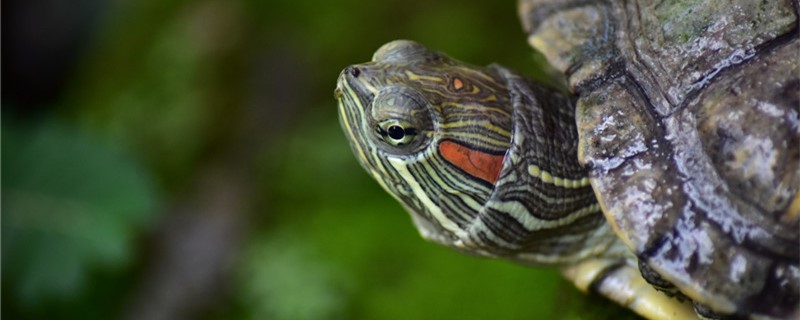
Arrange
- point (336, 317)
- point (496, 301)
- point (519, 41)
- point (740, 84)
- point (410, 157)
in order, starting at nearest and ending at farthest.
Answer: point (740, 84) → point (410, 157) → point (496, 301) → point (336, 317) → point (519, 41)

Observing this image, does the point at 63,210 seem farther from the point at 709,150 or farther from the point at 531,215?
the point at 709,150

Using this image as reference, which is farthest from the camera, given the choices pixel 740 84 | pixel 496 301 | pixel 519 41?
pixel 519 41

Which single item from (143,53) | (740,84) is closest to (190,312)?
(143,53)

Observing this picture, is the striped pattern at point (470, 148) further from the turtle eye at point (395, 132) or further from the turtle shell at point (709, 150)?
the turtle shell at point (709, 150)

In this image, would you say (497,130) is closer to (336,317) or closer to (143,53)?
(336,317)

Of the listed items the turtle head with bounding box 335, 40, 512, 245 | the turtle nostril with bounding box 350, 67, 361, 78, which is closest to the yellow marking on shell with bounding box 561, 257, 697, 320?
the turtle head with bounding box 335, 40, 512, 245

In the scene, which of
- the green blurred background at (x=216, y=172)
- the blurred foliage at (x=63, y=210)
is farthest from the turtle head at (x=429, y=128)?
the blurred foliage at (x=63, y=210)

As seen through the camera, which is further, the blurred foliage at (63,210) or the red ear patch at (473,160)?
the blurred foliage at (63,210)
